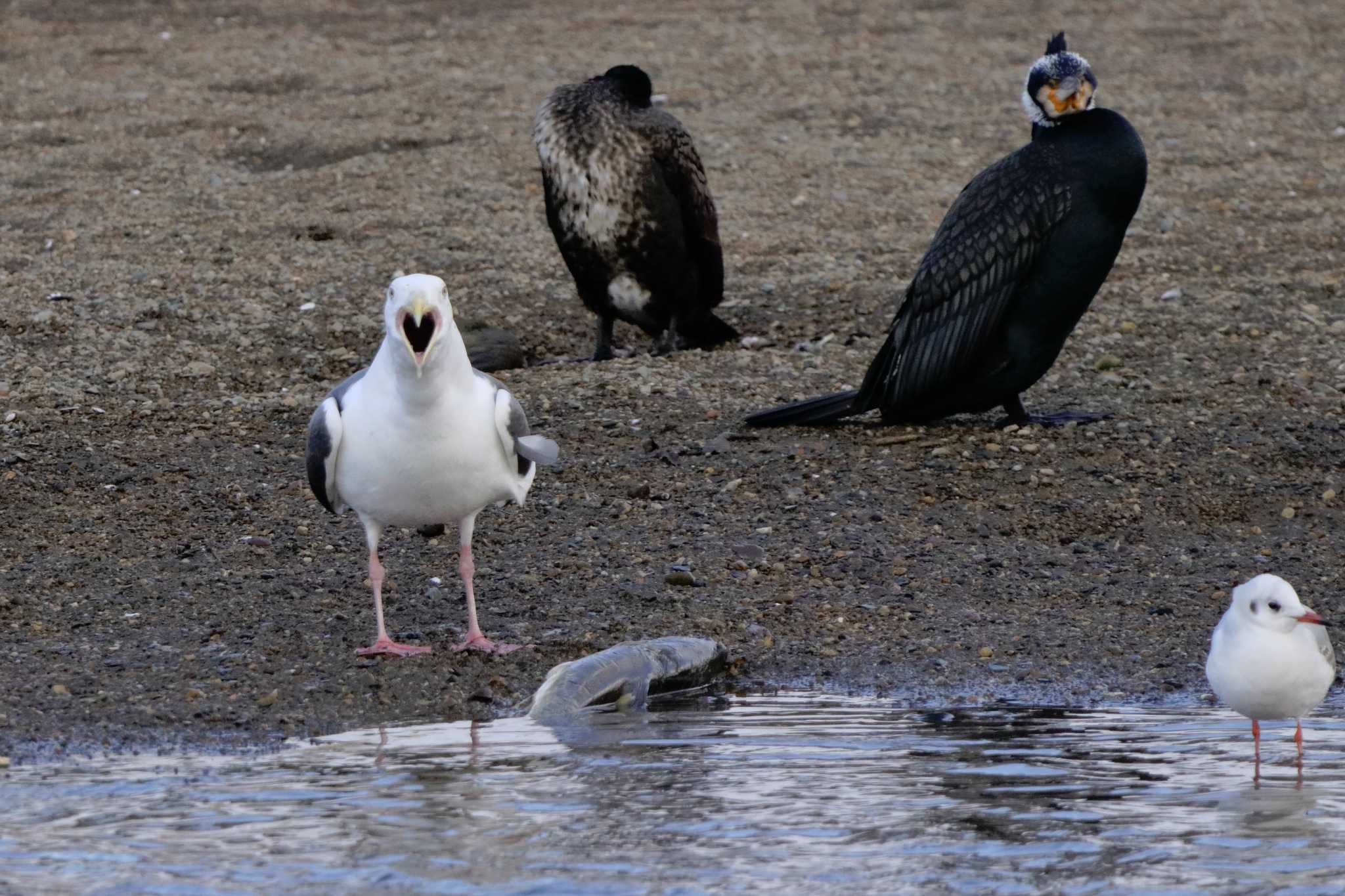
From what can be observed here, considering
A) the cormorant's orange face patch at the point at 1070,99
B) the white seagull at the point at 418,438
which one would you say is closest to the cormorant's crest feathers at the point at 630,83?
the cormorant's orange face patch at the point at 1070,99

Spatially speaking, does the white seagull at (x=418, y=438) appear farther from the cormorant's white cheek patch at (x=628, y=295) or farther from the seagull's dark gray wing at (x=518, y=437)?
the cormorant's white cheek patch at (x=628, y=295)

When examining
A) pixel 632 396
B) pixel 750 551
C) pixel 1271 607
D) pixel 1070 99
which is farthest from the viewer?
pixel 632 396

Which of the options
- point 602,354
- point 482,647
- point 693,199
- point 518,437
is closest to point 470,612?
point 482,647

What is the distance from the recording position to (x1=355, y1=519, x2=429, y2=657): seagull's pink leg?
6312 mm

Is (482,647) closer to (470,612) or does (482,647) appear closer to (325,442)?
(470,612)

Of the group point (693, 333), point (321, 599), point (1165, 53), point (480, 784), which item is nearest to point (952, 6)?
→ point (1165, 53)

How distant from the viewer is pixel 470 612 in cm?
641

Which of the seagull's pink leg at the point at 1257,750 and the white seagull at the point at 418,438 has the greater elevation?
the white seagull at the point at 418,438

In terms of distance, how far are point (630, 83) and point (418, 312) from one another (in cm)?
501

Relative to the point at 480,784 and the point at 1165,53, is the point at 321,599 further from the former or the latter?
the point at 1165,53

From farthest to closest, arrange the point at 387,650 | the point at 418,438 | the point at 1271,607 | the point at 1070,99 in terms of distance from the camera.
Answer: the point at 1070,99 → the point at 387,650 → the point at 418,438 → the point at 1271,607

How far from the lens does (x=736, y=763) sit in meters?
5.35

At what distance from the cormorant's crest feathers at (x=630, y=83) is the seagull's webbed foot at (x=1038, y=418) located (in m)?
2.96

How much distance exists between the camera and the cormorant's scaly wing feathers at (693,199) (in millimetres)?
10375
